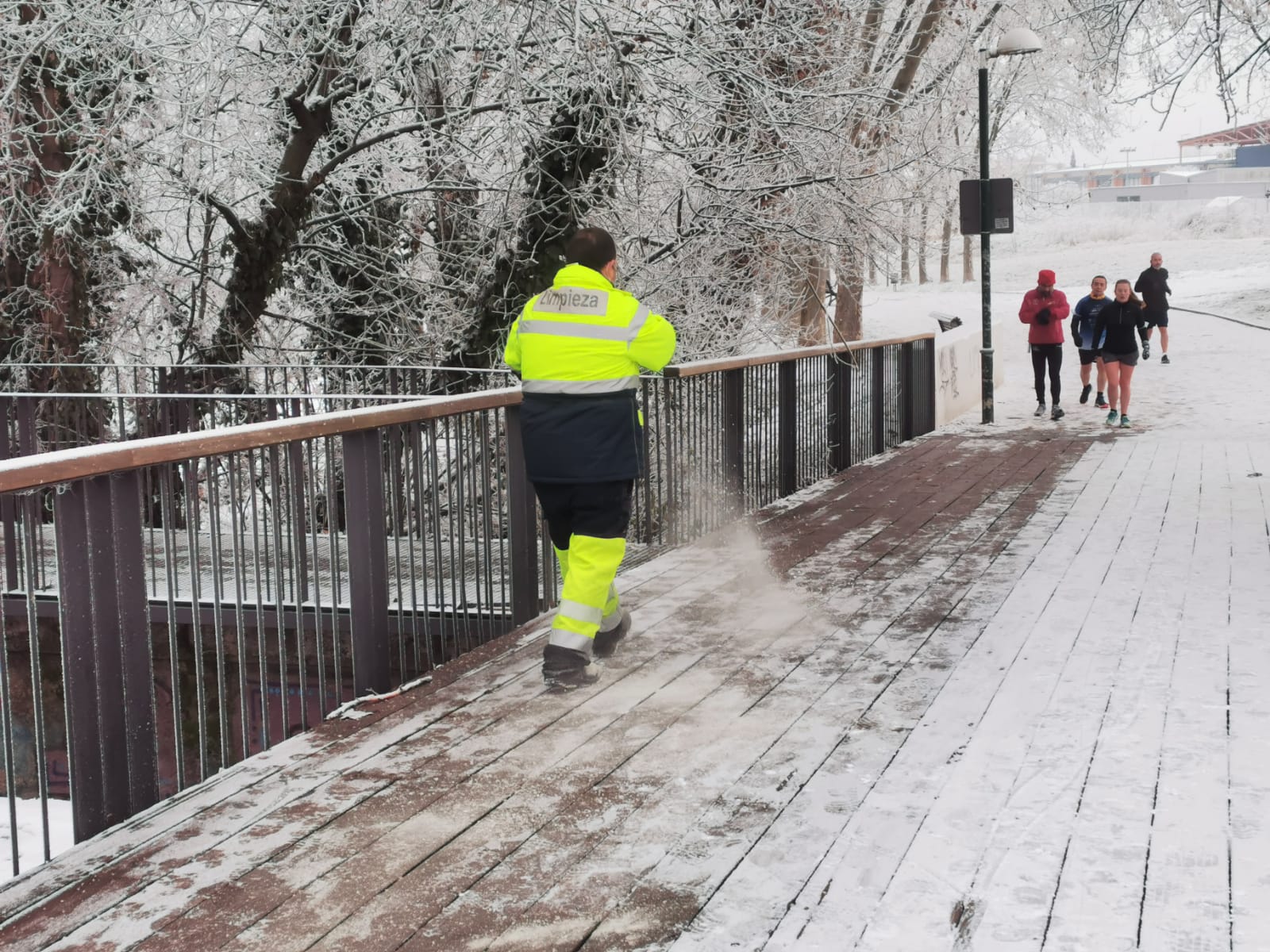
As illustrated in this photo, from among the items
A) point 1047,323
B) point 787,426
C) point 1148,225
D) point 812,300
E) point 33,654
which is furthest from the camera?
point 1148,225

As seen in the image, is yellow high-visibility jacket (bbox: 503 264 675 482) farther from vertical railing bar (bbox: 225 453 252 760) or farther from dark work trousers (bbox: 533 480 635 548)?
vertical railing bar (bbox: 225 453 252 760)

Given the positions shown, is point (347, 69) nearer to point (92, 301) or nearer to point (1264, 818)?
point (92, 301)

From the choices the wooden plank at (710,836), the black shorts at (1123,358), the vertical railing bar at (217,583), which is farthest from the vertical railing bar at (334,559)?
the black shorts at (1123,358)

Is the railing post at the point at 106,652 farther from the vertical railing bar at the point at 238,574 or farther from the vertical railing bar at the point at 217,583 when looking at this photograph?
the vertical railing bar at the point at 238,574

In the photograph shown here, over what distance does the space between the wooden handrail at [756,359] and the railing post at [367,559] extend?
3.26 metres

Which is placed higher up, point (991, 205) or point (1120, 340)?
point (991, 205)

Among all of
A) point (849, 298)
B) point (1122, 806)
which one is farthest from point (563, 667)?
point (849, 298)

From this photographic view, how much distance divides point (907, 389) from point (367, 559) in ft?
36.0

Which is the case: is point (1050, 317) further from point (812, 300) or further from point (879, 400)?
point (879, 400)

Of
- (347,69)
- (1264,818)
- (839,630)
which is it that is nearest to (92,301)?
(347,69)

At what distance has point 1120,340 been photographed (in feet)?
52.9

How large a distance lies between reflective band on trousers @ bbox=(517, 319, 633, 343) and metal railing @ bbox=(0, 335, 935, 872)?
2.38 ft

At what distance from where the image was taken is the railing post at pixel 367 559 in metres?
5.76

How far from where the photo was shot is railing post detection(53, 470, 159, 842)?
13.9 feet
